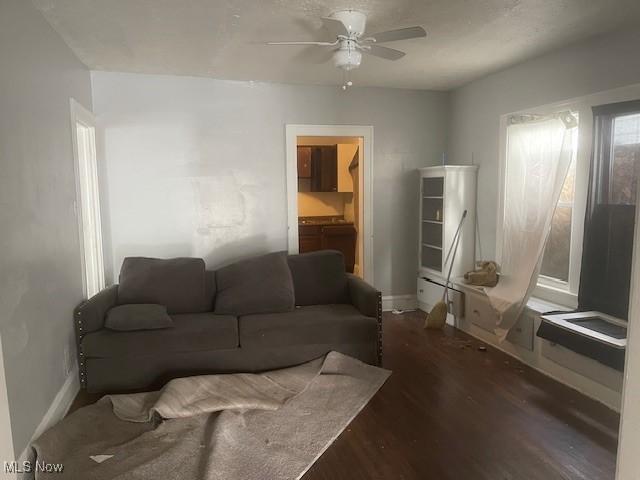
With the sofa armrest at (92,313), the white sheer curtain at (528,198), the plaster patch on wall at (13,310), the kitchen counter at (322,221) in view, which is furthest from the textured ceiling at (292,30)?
the kitchen counter at (322,221)

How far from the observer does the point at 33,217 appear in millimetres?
2371

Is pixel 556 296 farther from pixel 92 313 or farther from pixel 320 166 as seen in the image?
pixel 320 166

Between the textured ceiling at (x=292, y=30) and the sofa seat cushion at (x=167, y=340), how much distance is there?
2.11m

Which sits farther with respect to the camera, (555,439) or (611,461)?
(555,439)

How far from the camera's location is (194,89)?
14.1 feet

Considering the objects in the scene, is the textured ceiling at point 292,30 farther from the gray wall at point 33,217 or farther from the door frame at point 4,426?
the door frame at point 4,426

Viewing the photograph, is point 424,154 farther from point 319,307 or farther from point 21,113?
point 21,113

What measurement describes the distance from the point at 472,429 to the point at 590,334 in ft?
3.28

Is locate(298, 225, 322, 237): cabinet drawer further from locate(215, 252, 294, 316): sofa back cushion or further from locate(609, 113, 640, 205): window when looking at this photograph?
locate(609, 113, 640, 205): window

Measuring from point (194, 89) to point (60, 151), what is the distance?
1738 mm

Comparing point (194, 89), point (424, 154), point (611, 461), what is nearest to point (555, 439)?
point (611, 461)

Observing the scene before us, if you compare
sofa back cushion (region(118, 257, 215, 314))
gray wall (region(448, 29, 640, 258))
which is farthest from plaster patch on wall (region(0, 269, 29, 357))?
gray wall (region(448, 29, 640, 258))

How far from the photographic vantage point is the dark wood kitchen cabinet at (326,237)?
6750mm

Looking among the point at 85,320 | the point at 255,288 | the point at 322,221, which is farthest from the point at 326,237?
the point at 85,320
